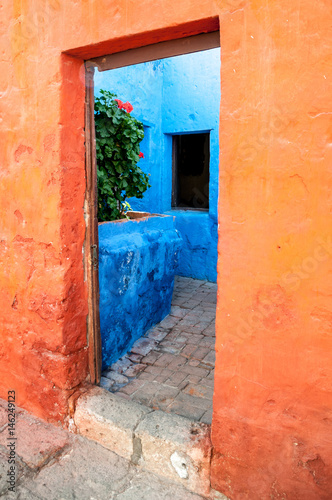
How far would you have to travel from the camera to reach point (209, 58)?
620cm

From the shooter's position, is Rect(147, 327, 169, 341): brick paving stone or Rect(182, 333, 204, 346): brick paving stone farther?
Rect(147, 327, 169, 341): brick paving stone

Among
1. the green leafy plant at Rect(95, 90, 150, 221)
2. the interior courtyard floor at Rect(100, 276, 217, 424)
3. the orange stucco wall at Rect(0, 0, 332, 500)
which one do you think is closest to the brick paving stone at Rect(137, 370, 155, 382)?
the interior courtyard floor at Rect(100, 276, 217, 424)

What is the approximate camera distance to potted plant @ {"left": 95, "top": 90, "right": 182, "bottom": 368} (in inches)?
137

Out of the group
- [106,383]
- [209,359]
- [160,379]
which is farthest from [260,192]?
[209,359]

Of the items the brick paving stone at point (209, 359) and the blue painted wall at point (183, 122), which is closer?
the brick paving stone at point (209, 359)

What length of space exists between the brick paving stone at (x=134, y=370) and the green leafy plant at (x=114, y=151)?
5.32ft

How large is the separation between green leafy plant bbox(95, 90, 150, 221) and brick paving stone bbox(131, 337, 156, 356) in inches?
54.6

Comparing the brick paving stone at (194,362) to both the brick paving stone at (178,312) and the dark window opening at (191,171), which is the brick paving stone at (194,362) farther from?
the dark window opening at (191,171)

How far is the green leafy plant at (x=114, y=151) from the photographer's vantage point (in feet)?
13.0

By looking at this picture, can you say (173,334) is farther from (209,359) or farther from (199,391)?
(199,391)

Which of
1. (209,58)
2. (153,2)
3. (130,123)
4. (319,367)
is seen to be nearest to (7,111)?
(153,2)

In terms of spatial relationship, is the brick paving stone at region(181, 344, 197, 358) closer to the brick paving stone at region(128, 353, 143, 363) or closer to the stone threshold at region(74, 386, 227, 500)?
the brick paving stone at region(128, 353, 143, 363)

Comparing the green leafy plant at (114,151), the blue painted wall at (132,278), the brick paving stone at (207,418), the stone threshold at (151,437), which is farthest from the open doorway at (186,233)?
the green leafy plant at (114,151)

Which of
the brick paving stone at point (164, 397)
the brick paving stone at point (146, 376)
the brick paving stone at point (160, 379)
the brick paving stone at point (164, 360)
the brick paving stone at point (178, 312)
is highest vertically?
the brick paving stone at point (178, 312)
